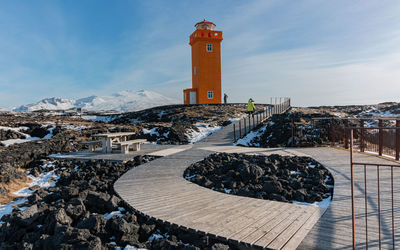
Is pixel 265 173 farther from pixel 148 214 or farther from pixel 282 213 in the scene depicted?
pixel 148 214

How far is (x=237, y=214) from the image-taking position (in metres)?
3.83

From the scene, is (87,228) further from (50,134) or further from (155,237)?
(50,134)

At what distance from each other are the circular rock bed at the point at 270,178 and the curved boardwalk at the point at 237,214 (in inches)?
12.8

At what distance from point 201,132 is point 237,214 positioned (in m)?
12.6

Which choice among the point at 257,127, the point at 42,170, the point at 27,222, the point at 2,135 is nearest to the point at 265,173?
the point at 27,222

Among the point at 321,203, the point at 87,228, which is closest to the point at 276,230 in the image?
the point at 321,203

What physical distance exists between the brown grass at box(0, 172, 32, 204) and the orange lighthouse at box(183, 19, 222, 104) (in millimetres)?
25896

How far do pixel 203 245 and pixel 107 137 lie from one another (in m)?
7.76

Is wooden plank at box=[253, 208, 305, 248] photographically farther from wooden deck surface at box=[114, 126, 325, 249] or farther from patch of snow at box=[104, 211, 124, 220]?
patch of snow at box=[104, 211, 124, 220]

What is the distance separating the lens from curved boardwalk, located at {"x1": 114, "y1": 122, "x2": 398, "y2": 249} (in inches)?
121

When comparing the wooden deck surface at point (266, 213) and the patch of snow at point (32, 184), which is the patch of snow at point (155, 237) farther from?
the patch of snow at point (32, 184)

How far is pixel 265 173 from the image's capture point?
638 cm

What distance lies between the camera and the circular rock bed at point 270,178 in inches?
192

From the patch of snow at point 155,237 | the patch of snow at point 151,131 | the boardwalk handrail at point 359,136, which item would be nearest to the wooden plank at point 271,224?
the patch of snow at point 155,237
